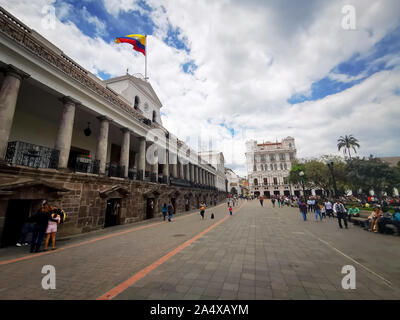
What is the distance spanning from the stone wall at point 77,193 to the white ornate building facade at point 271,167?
2702 inches

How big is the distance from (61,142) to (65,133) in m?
0.59

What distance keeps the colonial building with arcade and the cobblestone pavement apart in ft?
7.47

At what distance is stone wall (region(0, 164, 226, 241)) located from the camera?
6.98 metres

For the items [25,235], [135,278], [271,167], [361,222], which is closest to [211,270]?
[135,278]

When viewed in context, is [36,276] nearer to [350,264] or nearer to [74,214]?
[74,214]

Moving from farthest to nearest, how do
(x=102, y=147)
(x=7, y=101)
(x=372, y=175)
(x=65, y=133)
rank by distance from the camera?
(x=372, y=175)
(x=102, y=147)
(x=65, y=133)
(x=7, y=101)

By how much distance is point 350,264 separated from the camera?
15.9 feet

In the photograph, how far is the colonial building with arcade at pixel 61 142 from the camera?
292 inches

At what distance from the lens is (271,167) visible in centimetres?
7744

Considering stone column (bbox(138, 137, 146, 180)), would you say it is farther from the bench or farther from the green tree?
the green tree

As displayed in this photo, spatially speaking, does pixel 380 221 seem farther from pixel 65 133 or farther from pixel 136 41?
pixel 136 41
